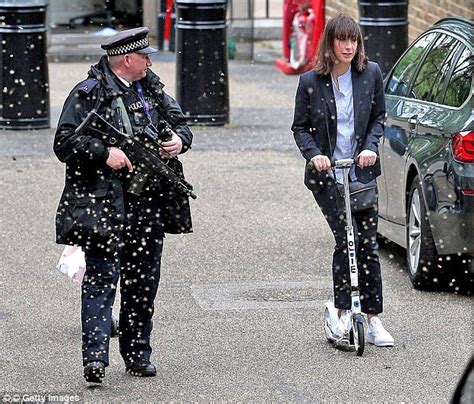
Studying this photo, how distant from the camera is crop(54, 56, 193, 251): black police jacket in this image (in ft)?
21.6

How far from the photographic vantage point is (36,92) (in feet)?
52.5

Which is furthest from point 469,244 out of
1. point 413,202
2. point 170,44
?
point 170,44

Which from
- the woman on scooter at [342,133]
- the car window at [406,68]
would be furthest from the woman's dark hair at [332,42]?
the car window at [406,68]

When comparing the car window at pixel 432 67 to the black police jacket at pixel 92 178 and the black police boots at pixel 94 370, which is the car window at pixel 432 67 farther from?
the black police boots at pixel 94 370

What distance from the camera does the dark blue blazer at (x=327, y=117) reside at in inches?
290

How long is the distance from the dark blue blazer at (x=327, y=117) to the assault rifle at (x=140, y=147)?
2.98 feet

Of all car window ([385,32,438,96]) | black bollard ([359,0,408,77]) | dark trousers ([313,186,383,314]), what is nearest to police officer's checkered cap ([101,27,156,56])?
dark trousers ([313,186,383,314])

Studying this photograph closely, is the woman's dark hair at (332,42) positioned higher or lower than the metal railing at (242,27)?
higher

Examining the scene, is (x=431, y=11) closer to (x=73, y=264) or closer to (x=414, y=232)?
(x=414, y=232)

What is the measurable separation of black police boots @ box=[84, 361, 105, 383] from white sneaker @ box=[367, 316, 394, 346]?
5.28 ft

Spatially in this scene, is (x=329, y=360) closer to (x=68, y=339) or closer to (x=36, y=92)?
(x=68, y=339)

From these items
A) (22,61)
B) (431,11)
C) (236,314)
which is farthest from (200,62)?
(236,314)

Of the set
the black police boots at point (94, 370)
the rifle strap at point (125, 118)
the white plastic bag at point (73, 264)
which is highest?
the rifle strap at point (125, 118)

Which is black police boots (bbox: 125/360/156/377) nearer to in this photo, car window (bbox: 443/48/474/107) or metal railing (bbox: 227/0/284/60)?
car window (bbox: 443/48/474/107)
